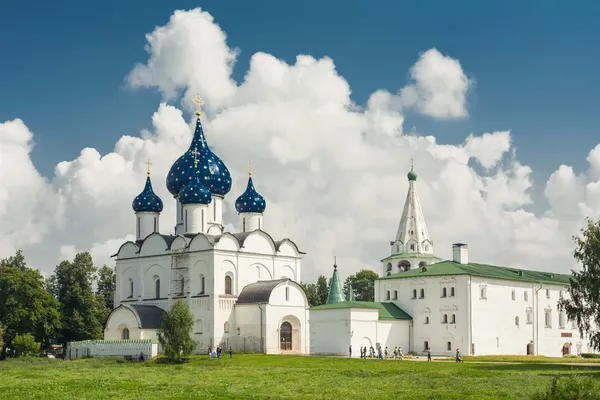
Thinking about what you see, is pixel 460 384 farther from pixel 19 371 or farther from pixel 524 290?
pixel 524 290

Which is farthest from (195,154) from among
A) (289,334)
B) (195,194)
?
(289,334)

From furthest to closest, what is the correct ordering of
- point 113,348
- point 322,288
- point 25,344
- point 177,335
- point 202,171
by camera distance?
point 322,288 → point 202,171 → point 25,344 → point 113,348 → point 177,335

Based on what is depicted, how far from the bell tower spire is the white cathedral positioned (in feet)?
11.7

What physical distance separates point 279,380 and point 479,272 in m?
23.7

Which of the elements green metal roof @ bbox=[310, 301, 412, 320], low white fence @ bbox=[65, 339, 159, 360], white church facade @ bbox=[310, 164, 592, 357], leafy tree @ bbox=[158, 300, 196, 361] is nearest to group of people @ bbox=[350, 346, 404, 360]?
white church facade @ bbox=[310, 164, 592, 357]

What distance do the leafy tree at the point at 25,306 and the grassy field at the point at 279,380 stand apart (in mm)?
10729

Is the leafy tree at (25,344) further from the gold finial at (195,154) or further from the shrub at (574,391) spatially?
the shrub at (574,391)

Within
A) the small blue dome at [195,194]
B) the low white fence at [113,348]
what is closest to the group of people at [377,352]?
the low white fence at [113,348]

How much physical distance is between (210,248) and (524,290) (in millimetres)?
19164

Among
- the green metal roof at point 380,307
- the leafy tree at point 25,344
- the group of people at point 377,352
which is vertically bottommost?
the group of people at point 377,352

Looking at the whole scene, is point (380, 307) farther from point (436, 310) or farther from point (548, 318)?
point (548, 318)

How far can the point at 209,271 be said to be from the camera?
48.1 meters

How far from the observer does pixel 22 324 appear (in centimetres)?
4947

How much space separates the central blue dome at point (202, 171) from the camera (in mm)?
52466
